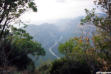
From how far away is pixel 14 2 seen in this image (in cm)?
1248

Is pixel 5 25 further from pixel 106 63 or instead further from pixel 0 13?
pixel 106 63

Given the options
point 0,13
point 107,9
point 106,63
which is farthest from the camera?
point 106,63

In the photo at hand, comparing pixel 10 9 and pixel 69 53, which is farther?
pixel 69 53

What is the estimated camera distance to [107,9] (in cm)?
1301

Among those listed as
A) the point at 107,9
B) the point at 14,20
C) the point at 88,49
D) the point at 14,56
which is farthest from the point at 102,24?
the point at 14,56

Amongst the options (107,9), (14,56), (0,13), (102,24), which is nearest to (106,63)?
(102,24)

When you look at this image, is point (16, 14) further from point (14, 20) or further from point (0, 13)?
point (0, 13)

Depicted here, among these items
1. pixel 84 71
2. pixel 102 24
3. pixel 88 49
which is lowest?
pixel 84 71

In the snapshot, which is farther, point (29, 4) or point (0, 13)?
point (29, 4)

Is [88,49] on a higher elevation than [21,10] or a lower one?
lower

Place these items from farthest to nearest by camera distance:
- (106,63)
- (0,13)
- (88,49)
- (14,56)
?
(14,56), (88,49), (106,63), (0,13)

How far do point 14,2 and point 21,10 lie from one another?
1.01 meters

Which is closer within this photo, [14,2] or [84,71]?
[14,2]

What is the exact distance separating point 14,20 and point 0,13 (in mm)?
1475
